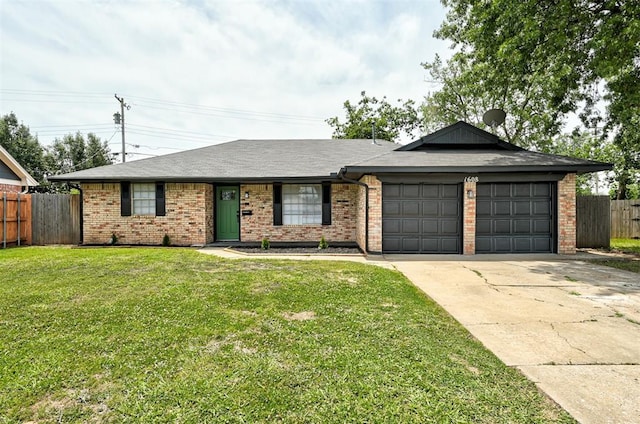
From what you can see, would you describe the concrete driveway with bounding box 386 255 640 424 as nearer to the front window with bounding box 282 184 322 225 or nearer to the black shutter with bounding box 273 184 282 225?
the front window with bounding box 282 184 322 225

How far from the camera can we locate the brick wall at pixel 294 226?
1118 centimetres

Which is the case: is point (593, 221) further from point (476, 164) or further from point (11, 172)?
point (11, 172)

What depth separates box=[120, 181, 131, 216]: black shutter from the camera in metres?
11.1

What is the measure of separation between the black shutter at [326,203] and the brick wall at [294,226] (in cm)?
11

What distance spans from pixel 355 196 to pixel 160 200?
268 inches

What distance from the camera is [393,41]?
40.3ft

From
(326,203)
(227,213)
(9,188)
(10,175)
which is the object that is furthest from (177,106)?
(326,203)

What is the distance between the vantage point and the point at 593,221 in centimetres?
1051

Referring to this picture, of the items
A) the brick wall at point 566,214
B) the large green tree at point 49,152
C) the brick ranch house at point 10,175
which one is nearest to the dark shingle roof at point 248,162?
the brick wall at point 566,214

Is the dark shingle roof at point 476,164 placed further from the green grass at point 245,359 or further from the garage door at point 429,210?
the green grass at point 245,359

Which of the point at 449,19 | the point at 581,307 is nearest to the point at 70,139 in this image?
the point at 449,19

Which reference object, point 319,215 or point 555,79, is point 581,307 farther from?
point 555,79

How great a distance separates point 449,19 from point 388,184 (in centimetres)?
1329

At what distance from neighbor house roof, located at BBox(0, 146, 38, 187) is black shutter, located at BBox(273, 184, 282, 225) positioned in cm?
1500
